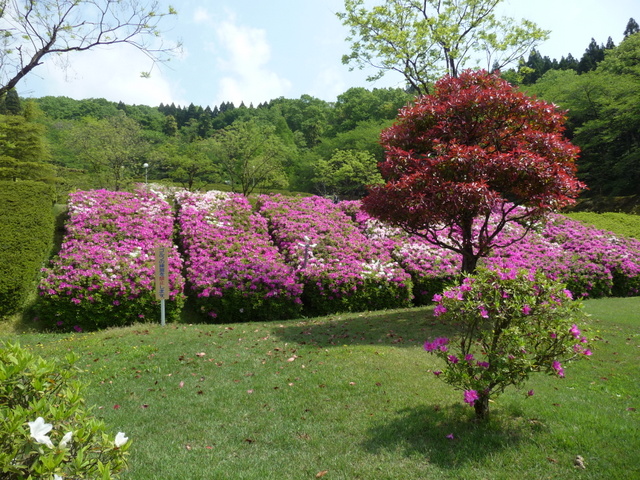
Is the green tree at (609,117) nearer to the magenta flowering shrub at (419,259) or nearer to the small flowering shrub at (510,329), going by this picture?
the magenta flowering shrub at (419,259)

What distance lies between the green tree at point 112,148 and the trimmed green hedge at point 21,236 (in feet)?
40.3

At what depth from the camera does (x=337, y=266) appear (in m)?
11.3

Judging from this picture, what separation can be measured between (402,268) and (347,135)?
26074 millimetres

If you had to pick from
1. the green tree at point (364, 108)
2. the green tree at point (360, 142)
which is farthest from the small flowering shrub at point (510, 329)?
the green tree at point (364, 108)

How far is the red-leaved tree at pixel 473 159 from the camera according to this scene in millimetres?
7824

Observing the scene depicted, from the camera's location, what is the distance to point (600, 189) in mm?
30422

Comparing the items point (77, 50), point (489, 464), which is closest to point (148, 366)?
point (489, 464)

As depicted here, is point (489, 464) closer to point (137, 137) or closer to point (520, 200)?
point (520, 200)

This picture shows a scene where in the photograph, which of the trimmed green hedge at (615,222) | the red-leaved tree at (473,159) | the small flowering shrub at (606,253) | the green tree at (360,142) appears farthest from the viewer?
the green tree at (360,142)

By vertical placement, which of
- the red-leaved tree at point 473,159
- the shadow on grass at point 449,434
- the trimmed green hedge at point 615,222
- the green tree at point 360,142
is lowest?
the shadow on grass at point 449,434

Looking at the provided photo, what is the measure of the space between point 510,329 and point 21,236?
1176cm

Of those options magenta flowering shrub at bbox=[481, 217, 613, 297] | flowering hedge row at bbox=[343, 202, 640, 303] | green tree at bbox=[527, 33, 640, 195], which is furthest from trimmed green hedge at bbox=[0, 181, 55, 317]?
green tree at bbox=[527, 33, 640, 195]

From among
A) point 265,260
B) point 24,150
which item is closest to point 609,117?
point 265,260

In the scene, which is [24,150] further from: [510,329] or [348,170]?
[510,329]
